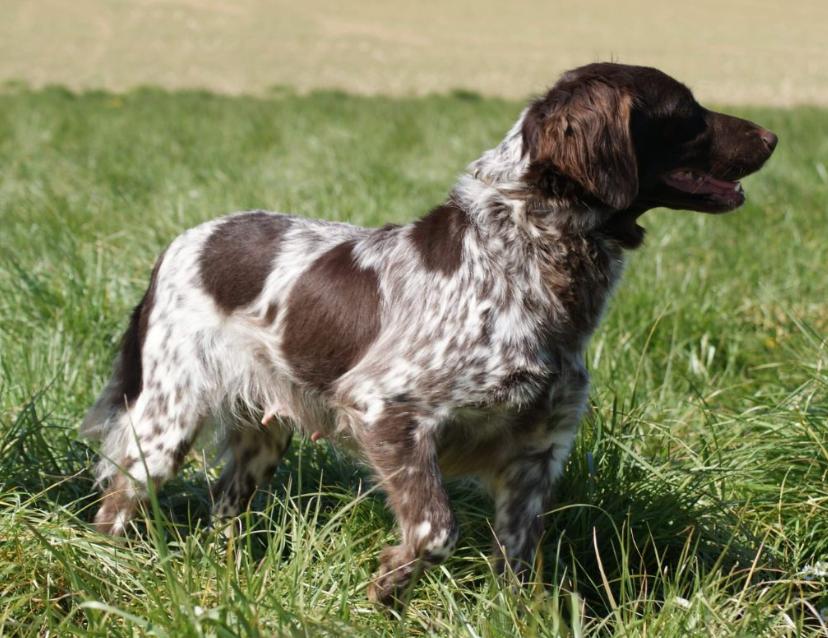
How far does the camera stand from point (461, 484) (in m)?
3.50

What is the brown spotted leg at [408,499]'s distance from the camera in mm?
2775

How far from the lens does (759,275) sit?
535 centimetres

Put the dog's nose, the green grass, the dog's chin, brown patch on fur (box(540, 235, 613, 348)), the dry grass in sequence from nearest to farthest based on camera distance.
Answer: the green grass → brown patch on fur (box(540, 235, 613, 348)) → the dog's chin → the dog's nose → the dry grass

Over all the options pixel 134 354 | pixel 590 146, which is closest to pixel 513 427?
pixel 590 146

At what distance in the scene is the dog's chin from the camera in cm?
311

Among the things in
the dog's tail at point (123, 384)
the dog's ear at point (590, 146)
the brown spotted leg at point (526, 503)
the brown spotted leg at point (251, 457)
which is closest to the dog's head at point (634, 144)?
the dog's ear at point (590, 146)

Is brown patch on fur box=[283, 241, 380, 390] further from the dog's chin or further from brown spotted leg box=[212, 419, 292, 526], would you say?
the dog's chin

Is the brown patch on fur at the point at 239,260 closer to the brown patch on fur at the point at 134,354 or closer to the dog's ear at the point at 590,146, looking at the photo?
the brown patch on fur at the point at 134,354

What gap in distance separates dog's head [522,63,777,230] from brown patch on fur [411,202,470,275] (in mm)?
241

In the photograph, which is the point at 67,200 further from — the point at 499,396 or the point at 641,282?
the point at 499,396

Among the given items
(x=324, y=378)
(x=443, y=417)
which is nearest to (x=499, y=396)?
(x=443, y=417)

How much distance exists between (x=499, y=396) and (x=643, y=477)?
0.63 metres

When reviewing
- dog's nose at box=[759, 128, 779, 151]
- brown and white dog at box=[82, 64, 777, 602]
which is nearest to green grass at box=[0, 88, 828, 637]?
brown and white dog at box=[82, 64, 777, 602]

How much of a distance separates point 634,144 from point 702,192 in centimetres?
27
